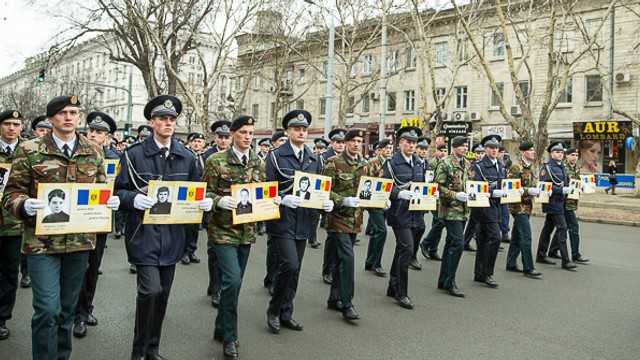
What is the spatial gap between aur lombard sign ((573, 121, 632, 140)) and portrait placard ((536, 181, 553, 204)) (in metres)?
23.7

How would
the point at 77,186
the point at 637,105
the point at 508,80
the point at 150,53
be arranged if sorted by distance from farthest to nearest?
the point at 508,80 → the point at 637,105 → the point at 150,53 → the point at 77,186

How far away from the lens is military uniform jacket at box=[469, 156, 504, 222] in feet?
25.9

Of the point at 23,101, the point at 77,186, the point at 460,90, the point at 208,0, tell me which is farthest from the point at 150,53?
the point at 23,101

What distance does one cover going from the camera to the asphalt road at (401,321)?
194 inches

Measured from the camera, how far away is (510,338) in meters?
5.42

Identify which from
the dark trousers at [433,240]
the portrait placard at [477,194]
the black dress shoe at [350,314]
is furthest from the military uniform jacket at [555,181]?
the black dress shoe at [350,314]

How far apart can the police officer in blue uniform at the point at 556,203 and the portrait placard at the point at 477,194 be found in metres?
2.38

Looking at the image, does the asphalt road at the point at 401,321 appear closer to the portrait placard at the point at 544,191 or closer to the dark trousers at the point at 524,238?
the dark trousers at the point at 524,238

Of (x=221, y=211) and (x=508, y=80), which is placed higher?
(x=508, y=80)

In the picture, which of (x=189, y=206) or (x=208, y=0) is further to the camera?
(x=208, y=0)

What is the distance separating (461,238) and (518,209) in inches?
84.3

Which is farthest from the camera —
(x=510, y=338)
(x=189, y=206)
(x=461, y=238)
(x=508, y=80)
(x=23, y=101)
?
(x=23, y=101)

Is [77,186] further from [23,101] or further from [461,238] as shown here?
[23,101]

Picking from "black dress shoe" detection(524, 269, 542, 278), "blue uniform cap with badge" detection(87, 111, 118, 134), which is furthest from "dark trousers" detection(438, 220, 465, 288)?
"blue uniform cap with badge" detection(87, 111, 118, 134)
